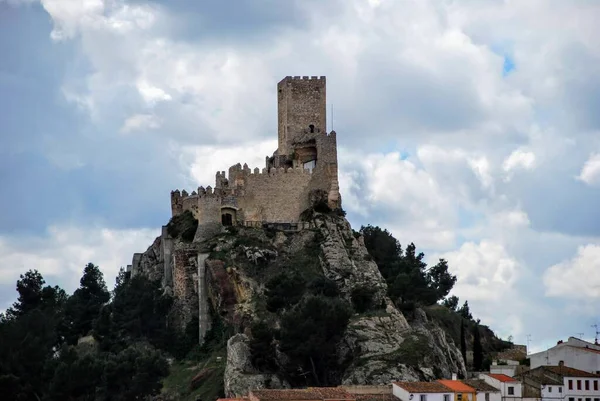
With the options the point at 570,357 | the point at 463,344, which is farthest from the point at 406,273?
the point at 570,357

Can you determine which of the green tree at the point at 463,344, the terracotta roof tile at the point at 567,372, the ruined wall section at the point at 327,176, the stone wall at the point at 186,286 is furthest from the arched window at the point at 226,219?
the terracotta roof tile at the point at 567,372

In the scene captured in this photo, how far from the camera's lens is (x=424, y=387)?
85.8 metres

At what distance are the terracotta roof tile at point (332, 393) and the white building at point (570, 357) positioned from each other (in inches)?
767

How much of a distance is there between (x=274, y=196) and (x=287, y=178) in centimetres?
176

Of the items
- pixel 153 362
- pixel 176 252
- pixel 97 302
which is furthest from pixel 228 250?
pixel 97 302

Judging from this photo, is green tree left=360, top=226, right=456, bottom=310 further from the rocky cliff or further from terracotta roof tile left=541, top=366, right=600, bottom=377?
terracotta roof tile left=541, top=366, right=600, bottom=377

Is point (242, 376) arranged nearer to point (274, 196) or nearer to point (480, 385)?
point (480, 385)

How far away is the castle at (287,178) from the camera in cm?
10688

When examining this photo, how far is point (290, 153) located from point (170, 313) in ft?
53.1

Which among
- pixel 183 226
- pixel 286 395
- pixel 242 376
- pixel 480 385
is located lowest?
pixel 286 395

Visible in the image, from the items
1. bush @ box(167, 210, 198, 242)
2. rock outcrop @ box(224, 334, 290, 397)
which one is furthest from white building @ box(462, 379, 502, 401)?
bush @ box(167, 210, 198, 242)

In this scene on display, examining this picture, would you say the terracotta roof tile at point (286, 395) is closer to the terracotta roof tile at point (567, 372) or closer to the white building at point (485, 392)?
the white building at point (485, 392)

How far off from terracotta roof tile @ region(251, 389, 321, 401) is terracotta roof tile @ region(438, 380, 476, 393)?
993 cm

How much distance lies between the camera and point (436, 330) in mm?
103375
